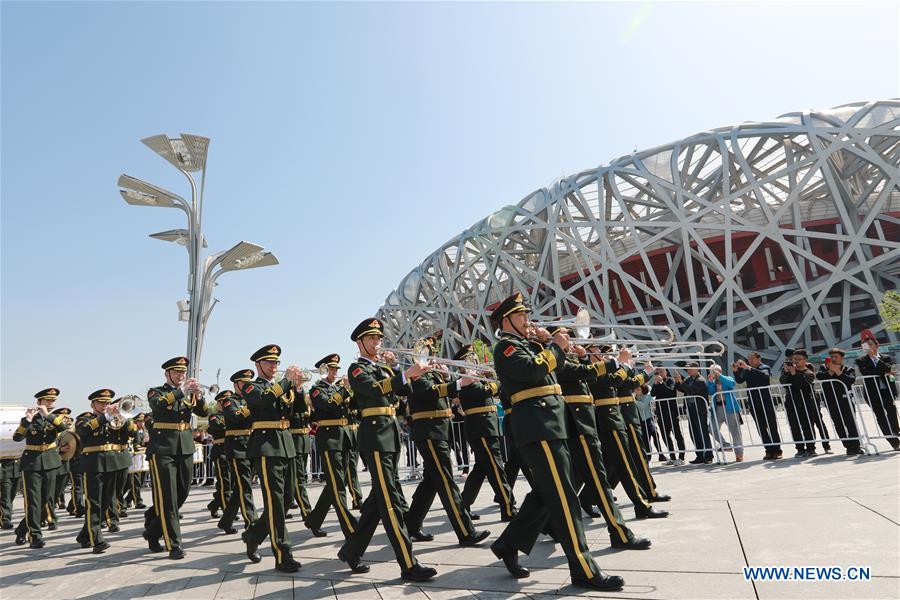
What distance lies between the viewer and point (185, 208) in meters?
15.2

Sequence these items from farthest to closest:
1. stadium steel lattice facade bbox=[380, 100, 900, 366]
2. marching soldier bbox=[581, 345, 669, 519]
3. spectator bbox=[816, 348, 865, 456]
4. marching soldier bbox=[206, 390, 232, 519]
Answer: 1. stadium steel lattice facade bbox=[380, 100, 900, 366]
2. marching soldier bbox=[206, 390, 232, 519]
3. spectator bbox=[816, 348, 865, 456]
4. marching soldier bbox=[581, 345, 669, 519]

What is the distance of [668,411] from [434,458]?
7475mm

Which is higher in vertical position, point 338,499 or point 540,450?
point 540,450

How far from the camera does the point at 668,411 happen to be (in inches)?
447

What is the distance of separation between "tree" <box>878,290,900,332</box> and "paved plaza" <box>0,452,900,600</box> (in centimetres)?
2871

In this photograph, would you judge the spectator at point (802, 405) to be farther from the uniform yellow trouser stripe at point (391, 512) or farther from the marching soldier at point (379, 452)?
the uniform yellow trouser stripe at point (391, 512)

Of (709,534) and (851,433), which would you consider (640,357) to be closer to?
(709,534)

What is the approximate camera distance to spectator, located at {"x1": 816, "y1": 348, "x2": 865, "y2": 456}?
912 centimetres

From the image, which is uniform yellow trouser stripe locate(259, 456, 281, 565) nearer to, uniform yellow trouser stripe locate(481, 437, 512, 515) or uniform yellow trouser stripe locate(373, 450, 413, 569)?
uniform yellow trouser stripe locate(373, 450, 413, 569)

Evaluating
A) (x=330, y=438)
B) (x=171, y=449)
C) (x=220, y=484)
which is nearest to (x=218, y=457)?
(x=220, y=484)

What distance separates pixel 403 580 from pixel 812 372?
30.0ft

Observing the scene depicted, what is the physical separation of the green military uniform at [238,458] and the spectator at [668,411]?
8017 millimetres

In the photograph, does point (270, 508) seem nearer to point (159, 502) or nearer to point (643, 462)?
point (159, 502)

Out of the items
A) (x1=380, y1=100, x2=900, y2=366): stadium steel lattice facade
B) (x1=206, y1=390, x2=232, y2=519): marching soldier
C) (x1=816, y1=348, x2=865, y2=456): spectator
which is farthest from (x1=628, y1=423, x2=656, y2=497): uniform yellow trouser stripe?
(x1=380, y1=100, x2=900, y2=366): stadium steel lattice facade
